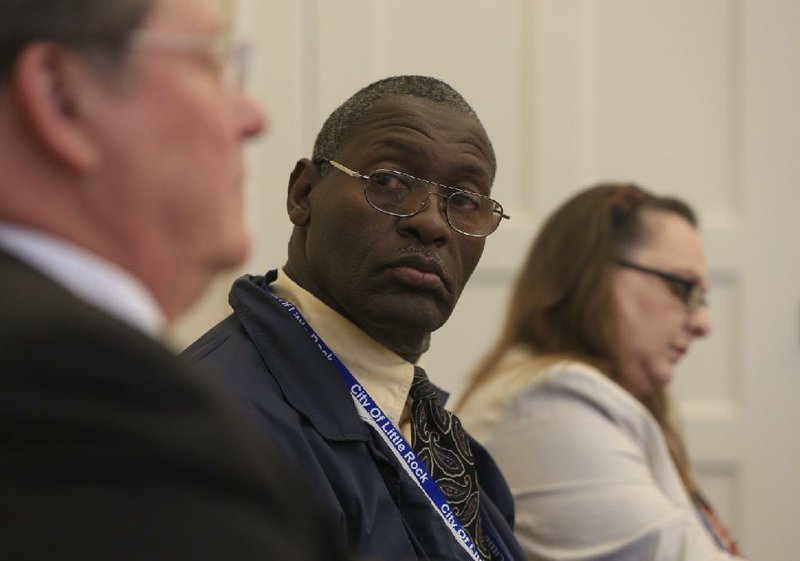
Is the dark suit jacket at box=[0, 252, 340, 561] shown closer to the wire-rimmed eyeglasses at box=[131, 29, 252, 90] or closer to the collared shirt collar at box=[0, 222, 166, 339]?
the collared shirt collar at box=[0, 222, 166, 339]

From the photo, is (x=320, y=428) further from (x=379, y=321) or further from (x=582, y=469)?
(x=582, y=469)

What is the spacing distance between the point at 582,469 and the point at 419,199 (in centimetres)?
74

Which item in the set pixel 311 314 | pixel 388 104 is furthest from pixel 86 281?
pixel 388 104

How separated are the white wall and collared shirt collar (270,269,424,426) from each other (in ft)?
4.86

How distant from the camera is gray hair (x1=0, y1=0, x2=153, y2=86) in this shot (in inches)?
27.9

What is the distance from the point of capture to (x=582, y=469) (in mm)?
2145

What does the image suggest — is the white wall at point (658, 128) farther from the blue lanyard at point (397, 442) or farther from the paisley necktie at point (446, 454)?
the blue lanyard at point (397, 442)

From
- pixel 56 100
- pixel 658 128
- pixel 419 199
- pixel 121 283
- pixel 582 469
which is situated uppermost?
pixel 56 100

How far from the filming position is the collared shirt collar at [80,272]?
71cm

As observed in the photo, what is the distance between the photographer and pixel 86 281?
2.39 feet

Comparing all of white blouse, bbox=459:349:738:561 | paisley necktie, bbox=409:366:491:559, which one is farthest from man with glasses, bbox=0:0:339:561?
white blouse, bbox=459:349:738:561

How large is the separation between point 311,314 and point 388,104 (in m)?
0.31

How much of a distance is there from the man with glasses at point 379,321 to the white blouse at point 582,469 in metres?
0.41

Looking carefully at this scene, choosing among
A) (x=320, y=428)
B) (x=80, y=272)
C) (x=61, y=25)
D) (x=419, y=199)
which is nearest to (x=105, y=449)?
(x=80, y=272)
